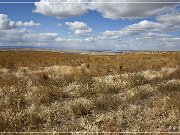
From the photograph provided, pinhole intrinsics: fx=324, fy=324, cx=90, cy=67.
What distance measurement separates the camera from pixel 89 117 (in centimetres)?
951

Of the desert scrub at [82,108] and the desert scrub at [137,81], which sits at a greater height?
the desert scrub at [137,81]

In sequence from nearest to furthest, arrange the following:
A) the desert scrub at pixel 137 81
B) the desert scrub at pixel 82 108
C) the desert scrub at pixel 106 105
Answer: the desert scrub at pixel 82 108 < the desert scrub at pixel 106 105 < the desert scrub at pixel 137 81

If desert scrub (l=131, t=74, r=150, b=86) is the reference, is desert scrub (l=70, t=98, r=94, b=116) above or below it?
below

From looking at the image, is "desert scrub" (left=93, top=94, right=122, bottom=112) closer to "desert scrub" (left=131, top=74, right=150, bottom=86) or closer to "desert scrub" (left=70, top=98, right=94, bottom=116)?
"desert scrub" (left=70, top=98, right=94, bottom=116)

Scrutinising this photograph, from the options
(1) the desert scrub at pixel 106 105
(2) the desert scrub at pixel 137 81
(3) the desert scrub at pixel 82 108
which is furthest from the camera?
(2) the desert scrub at pixel 137 81

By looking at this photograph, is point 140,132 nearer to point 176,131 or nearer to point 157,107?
point 176,131

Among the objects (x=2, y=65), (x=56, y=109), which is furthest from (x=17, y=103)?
(x=2, y=65)

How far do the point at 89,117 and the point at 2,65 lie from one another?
2388 centimetres

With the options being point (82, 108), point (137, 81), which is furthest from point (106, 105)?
point (137, 81)

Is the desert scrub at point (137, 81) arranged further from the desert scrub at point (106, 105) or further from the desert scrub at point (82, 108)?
the desert scrub at point (82, 108)

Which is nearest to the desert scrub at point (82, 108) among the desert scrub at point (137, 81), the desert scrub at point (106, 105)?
the desert scrub at point (106, 105)

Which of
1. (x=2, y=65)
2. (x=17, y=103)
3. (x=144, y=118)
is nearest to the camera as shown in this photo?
(x=144, y=118)

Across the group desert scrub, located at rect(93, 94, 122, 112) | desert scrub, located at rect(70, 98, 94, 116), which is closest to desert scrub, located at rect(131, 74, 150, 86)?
desert scrub, located at rect(93, 94, 122, 112)

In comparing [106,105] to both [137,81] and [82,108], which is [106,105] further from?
[137,81]
